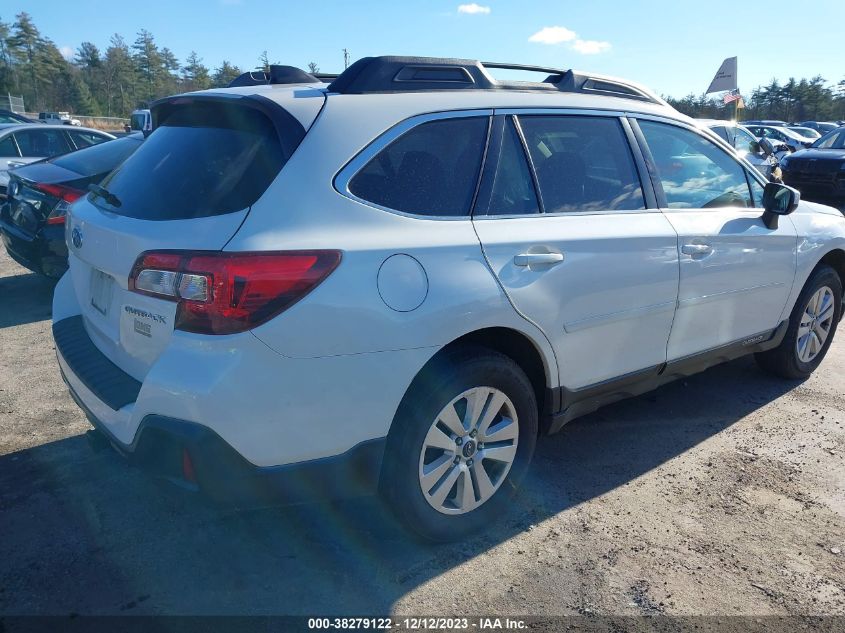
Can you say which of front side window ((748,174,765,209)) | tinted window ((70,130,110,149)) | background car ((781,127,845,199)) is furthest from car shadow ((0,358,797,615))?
background car ((781,127,845,199))

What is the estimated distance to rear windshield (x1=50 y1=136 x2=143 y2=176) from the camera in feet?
20.3

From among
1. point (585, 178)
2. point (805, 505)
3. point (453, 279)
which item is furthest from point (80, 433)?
point (805, 505)

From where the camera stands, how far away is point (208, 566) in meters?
2.77

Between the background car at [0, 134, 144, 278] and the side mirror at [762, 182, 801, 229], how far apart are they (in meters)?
4.61

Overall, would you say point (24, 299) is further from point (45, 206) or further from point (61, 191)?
point (61, 191)

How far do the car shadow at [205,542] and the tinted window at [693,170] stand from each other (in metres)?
1.47

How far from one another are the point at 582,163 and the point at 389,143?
1.17m

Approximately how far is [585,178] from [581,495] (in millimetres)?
1572

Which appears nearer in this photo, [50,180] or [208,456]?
[208,456]

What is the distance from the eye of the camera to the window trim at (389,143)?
252 centimetres

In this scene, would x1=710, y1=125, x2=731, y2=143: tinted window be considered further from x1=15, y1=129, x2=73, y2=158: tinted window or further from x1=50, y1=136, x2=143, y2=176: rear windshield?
x1=15, y1=129, x2=73, y2=158: tinted window

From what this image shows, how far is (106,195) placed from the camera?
2.96 metres

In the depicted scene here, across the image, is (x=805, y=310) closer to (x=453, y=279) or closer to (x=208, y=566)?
(x=453, y=279)

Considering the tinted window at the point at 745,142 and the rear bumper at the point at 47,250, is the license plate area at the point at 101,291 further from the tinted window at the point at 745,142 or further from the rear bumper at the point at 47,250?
the tinted window at the point at 745,142
